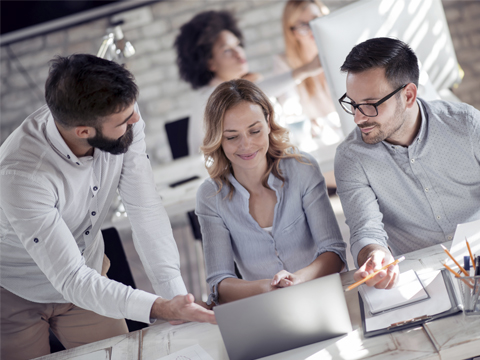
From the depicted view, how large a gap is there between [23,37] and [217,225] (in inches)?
135

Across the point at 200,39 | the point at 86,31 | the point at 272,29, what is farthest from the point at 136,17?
the point at 272,29

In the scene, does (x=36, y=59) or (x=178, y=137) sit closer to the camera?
(x=178, y=137)

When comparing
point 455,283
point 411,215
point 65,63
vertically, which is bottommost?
point 455,283

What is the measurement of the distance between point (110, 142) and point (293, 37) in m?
3.12

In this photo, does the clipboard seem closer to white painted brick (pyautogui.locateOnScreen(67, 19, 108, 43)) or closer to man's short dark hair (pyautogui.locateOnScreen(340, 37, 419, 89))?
man's short dark hair (pyautogui.locateOnScreen(340, 37, 419, 89))

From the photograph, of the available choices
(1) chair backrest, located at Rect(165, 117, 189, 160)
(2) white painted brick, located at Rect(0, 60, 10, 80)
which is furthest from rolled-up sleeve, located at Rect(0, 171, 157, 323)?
(2) white painted brick, located at Rect(0, 60, 10, 80)

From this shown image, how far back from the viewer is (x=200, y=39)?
13.4 ft

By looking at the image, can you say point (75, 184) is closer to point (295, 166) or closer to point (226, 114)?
point (226, 114)

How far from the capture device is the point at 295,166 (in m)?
1.59

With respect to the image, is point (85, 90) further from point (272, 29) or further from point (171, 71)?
point (272, 29)

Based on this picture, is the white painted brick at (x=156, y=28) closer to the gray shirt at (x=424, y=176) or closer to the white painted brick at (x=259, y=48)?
the white painted brick at (x=259, y=48)

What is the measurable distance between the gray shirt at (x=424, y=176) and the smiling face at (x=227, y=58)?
2.61 metres

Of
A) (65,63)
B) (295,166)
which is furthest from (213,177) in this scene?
(65,63)

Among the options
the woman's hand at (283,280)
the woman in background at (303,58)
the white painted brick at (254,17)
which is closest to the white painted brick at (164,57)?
the white painted brick at (254,17)
